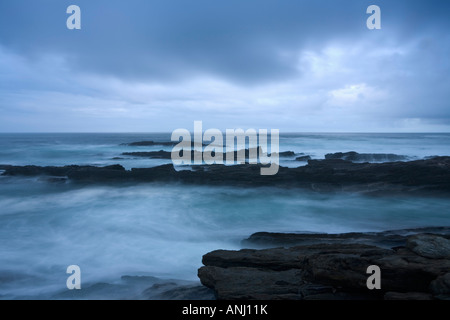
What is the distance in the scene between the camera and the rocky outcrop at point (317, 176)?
1352cm

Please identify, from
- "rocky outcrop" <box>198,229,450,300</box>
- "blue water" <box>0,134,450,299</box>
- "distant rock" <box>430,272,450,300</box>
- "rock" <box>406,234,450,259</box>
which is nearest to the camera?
"distant rock" <box>430,272,450,300</box>

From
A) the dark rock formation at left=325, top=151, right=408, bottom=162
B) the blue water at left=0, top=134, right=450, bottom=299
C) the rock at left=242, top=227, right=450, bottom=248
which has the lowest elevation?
the blue water at left=0, top=134, right=450, bottom=299

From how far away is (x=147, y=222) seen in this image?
10688 millimetres

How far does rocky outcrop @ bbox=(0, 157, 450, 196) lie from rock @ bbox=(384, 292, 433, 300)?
34.9ft

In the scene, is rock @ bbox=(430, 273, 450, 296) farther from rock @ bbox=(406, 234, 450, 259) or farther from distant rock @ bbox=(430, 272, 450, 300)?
rock @ bbox=(406, 234, 450, 259)

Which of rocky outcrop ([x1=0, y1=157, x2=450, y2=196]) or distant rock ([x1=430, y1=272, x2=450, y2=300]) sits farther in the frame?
rocky outcrop ([x1=0, y1=157, x2=450, y2=196])

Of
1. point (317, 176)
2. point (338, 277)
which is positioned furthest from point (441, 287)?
point (317, 176)

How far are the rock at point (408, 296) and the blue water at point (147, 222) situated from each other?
424 cm

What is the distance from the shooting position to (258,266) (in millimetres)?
5184

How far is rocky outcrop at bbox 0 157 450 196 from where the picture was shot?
13523 mm

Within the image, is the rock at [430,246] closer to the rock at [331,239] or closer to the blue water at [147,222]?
the rock at [331,239]

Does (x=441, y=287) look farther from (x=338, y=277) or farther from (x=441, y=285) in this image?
(x=338, y=277)

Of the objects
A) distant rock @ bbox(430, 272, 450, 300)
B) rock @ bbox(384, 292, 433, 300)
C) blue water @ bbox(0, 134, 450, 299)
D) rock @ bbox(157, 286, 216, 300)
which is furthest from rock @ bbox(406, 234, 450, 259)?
blue water @ bbox(0, 134, 450, 299)

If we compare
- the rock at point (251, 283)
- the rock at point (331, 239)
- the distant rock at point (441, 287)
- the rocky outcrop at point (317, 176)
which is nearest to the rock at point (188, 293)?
the rock at point (251, 283)
